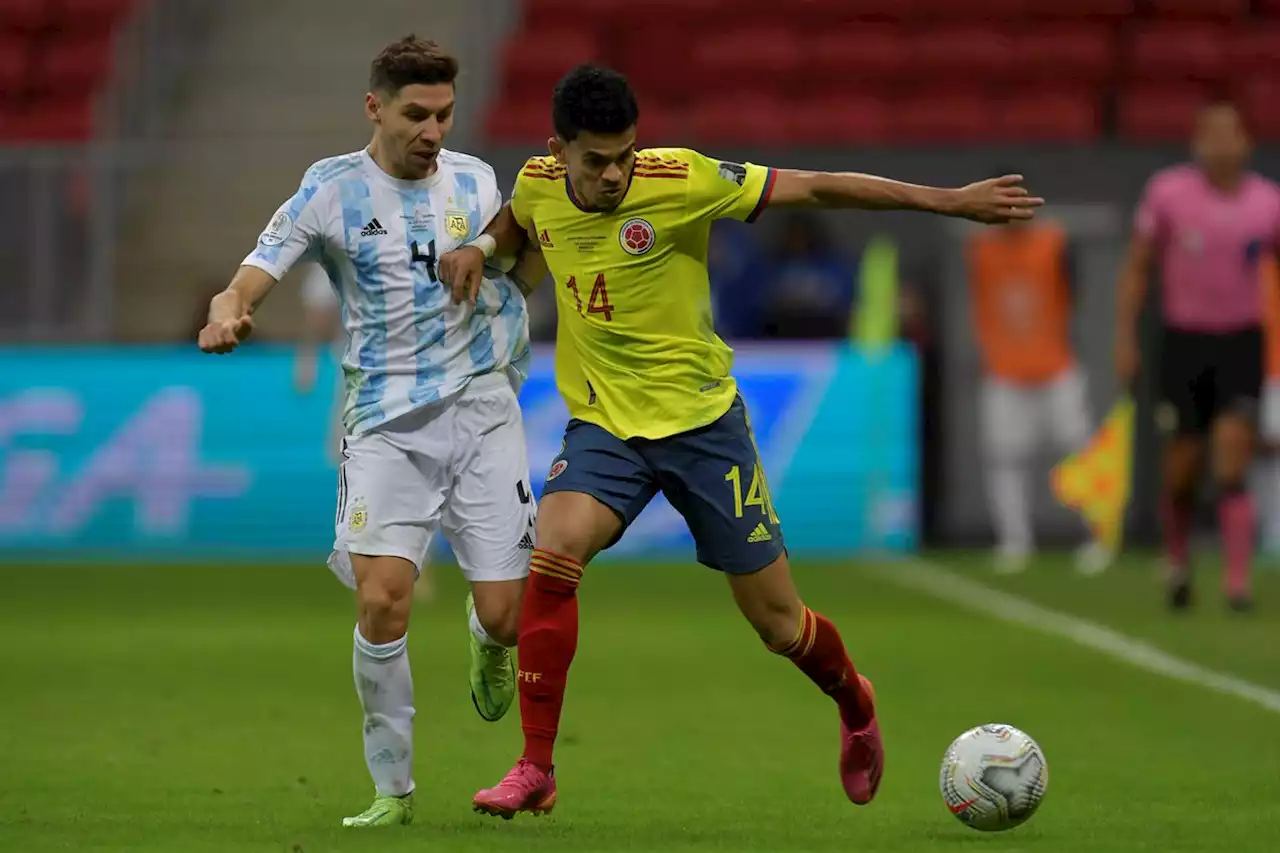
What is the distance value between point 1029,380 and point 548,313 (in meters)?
3.57

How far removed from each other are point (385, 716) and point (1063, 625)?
620 centimetres

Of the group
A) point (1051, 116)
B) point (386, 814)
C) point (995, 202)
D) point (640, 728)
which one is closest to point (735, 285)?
point (1051, 116)

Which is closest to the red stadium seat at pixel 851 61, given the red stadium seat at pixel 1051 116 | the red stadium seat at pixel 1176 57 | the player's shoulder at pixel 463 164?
the red stadium seat at pixel 1051 116

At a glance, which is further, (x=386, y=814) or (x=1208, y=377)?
(x=1208, y=377)

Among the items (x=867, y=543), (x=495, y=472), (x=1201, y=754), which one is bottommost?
(x=867, y=543)

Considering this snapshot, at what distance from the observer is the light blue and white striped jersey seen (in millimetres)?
6441

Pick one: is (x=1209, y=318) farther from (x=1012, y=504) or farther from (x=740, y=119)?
(x=740, y=119)

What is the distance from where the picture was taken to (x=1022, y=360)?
16.3 meters

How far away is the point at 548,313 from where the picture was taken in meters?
17.2

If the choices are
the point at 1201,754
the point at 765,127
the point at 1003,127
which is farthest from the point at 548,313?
the point at 1201,754

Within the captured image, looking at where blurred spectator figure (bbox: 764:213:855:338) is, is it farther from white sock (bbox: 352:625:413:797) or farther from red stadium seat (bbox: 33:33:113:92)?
white sock (bbox: 352:625:413:797)

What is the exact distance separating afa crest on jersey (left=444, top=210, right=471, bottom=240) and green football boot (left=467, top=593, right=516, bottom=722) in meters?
1.07

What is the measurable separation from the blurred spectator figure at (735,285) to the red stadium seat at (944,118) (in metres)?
2.18

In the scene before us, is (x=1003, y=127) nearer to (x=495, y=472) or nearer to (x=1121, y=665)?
(x=1121, y=665)
